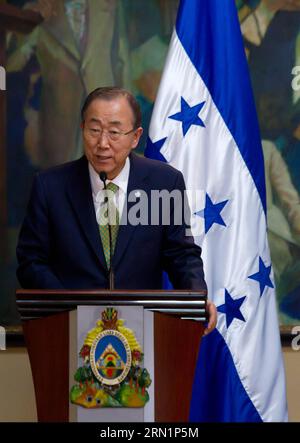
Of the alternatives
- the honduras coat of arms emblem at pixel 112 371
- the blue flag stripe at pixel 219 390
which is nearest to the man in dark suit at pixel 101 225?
the honduras coat of arms emblem at pixel 112 371

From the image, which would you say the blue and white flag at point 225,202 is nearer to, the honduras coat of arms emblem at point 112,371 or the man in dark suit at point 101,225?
the man in dark suit at point 101,225

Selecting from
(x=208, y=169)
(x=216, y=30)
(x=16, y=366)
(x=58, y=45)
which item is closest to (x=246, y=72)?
(x=216, y=30)

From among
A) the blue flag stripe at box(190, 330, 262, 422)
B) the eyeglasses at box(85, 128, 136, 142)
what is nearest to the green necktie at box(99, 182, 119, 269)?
the eyeglasses at box(85, 128, 136, 142)

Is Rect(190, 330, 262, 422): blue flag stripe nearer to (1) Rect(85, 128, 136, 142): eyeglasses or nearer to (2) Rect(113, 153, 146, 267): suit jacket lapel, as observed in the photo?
(2) Rect(113, 153, 146, 267): suit jacket lapel

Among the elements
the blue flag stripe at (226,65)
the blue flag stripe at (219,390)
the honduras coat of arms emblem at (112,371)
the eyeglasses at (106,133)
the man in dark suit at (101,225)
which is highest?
the blue flag stripe at (226,65)

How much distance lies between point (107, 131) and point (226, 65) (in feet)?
3.80

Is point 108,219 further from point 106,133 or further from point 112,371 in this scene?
point 112,371

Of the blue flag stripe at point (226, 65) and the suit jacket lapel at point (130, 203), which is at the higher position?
the blue flag stripe at point (226, 65)

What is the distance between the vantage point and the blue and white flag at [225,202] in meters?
4.11

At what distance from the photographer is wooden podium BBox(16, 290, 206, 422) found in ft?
8.76

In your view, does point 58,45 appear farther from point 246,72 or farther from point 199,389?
point 199,389

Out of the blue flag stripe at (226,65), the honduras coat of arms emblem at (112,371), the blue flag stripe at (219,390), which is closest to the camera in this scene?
the honduras coat of arms emblem at (112,371)

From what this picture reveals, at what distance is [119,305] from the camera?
2656 mm

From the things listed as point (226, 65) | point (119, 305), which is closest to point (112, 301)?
point (119, 305)
